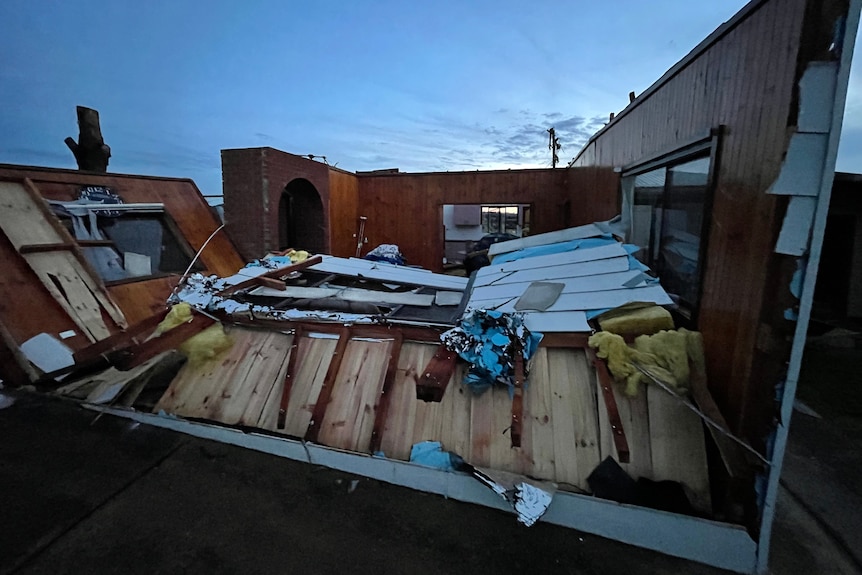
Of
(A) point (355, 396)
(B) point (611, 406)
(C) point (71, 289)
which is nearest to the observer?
(B) point (611, 406)

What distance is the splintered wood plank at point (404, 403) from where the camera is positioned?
2.51 metres

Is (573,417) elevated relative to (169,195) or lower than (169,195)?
lower

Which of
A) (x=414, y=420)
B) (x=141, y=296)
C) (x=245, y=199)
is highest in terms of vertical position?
(x=245, y=199)

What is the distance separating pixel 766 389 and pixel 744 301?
17.6 inches

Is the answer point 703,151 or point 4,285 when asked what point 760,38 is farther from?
point 4,285

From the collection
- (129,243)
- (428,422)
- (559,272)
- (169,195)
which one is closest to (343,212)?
(169,195)

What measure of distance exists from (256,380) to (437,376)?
5.10 ft

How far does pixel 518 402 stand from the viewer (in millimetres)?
2420

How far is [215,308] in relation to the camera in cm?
353

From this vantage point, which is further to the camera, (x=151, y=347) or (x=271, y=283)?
(x=271, y=283)

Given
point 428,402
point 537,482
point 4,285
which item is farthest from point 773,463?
point 4,285

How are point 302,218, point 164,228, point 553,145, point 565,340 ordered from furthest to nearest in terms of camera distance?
point 553,145 < point 302,218 < point 164,228 < point 565,340

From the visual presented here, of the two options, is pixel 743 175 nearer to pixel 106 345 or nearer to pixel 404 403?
pixel 404 403

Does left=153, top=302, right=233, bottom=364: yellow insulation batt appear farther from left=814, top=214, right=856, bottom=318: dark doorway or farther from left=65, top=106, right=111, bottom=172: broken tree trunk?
left=814, top=214, right=856, bottom=318: dark doorway
